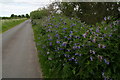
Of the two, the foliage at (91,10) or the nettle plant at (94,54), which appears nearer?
the nettle plant at (94,54)

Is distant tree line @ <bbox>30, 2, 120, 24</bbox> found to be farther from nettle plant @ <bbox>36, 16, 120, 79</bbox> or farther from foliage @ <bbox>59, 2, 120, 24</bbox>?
nettle plant @ <bbox>36, 16, 120, 79</bbox>

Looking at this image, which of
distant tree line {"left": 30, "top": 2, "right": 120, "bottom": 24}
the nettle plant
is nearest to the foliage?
distant tree line {"left": 30, "top": 2, "right": 120, "bottom": 24}

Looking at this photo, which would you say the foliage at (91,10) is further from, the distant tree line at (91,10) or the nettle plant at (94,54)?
the nettle plant at (94,54)

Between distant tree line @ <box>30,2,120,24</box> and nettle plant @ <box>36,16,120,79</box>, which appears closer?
nettle plant @ <box>36,16,120,79</box>

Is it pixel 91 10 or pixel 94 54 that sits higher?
pixel 91 10

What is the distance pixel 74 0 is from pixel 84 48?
9930 millimetres

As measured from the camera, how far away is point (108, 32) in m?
4.72

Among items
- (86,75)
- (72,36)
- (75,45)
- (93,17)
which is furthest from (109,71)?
(93,17)

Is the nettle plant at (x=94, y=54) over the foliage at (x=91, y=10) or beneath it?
beneath

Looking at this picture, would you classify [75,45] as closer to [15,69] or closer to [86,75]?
[86,75]

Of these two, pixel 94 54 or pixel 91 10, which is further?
pixel 91 10

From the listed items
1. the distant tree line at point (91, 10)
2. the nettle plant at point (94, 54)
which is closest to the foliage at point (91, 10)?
the distant tree line at point (91, 10)

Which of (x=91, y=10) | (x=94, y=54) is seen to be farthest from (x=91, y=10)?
(x=94, y=54)

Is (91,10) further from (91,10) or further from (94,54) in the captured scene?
(94,54)
